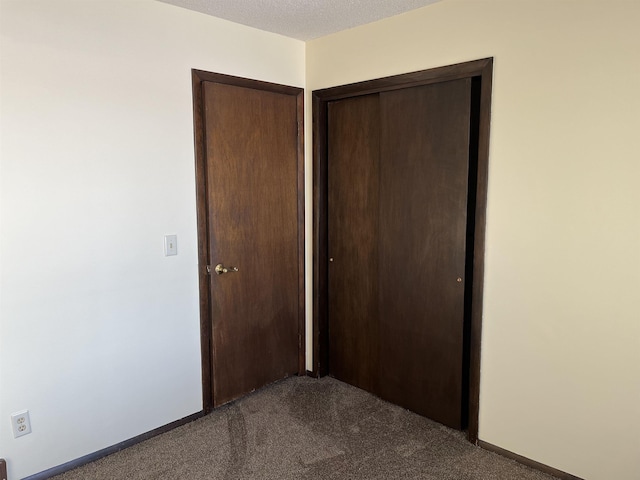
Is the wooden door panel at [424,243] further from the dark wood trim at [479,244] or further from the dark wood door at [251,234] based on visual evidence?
the dark wood door at [251,234]

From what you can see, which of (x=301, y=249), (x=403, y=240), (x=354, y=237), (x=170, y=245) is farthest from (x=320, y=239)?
(x=170, y=245)

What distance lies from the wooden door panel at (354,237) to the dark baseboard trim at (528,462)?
2.74 ft

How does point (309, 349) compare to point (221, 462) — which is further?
point (309, 349)

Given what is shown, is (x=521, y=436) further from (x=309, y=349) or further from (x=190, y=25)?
(x=190, y=25)

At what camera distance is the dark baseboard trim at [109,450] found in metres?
2.23

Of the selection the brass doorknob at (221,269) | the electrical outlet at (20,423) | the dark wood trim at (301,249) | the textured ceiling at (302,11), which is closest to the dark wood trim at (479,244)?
the textured ceiling at (302,11)

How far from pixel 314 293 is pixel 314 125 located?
3.89 feet

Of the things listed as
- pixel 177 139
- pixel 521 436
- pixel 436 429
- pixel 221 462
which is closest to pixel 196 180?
pixel 177 139

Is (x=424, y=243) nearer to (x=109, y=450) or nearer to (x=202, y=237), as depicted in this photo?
(x=202, y=237)

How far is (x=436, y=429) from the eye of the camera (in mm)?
2652

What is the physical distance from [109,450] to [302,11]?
2.60 metres

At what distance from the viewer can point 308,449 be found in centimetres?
247

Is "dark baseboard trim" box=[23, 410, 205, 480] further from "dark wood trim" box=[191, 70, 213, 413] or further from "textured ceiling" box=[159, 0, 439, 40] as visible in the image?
"textured ceiling" box=[159, 0, 439, 40]

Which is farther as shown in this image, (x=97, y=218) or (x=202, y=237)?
(x=202, y=237)
